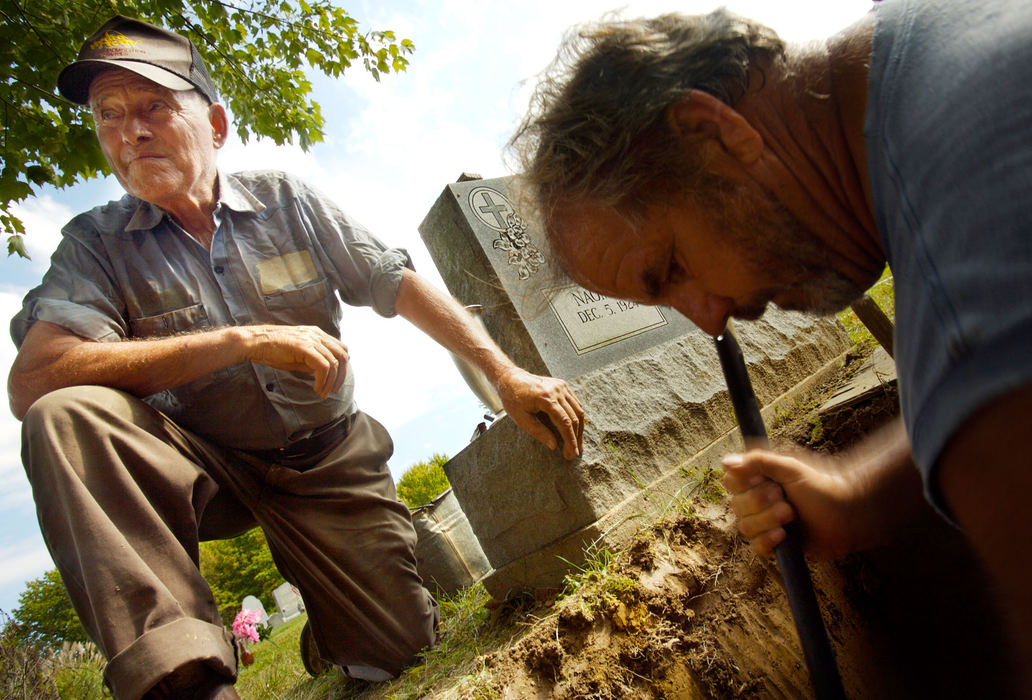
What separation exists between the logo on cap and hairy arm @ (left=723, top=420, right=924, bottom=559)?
2.81 metres

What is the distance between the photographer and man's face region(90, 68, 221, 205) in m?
2.32

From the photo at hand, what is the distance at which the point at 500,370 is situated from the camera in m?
2.22

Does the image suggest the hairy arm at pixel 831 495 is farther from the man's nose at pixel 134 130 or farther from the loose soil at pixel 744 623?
the man's nose at pixel 134 130

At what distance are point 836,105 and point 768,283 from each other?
1.12 feet

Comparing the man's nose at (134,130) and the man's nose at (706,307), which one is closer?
the man's nose at (706,307)

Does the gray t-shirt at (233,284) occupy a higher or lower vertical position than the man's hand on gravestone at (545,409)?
higher

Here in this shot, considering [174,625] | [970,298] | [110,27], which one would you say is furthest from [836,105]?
[110,27]

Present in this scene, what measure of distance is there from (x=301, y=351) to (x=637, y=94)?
1.28m

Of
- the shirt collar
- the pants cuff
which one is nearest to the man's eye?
the pants cuff

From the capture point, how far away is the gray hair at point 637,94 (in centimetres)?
109

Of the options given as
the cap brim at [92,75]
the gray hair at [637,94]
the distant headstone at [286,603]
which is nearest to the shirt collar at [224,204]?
the cap brim at [92,75]

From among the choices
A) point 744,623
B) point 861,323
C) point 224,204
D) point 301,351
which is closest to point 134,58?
point 224,204

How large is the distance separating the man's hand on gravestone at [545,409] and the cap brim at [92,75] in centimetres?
187

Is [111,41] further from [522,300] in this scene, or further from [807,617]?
[807,617]
